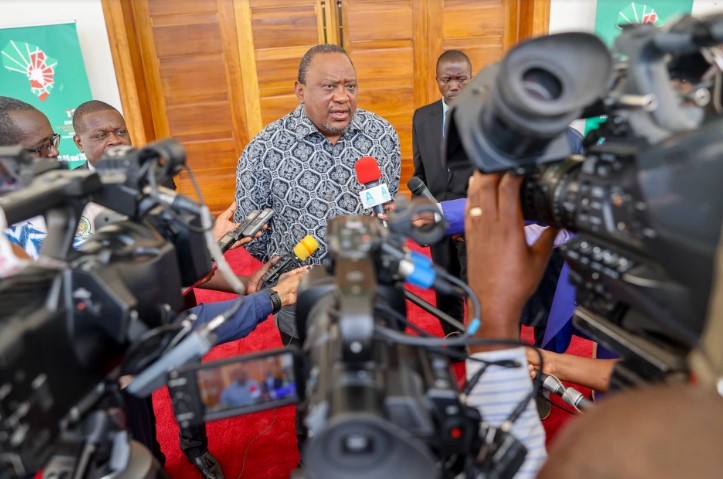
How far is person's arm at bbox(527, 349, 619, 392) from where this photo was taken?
109cm

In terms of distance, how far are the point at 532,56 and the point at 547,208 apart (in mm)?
206

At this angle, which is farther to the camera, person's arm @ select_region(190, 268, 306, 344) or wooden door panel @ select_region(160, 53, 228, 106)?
wooden door panel @ select_region(160, 53, 228, 106)

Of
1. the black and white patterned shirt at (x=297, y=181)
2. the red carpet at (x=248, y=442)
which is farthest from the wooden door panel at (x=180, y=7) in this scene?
the red carpet at (x=248, y=442)

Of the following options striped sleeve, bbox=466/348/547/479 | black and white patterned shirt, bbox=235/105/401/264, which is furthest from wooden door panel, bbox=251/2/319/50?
striped sleeve, bbox=466/348/547/479

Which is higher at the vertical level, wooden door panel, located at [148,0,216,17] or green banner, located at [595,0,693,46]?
wooden door panel, located at [148,0,216,17]

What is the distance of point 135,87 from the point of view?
140 inches

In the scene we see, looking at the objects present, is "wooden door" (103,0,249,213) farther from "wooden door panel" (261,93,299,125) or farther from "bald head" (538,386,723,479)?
"bald head" (538,386,723,479)

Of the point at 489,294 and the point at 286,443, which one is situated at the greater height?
the point at 489,294

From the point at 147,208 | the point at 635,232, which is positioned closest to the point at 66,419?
the point at 147,208

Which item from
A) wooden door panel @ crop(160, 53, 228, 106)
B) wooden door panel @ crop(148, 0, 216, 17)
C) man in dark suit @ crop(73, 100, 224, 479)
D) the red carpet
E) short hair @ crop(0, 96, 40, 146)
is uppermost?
wooden door panel @ crop(148, 0, 216, 17)

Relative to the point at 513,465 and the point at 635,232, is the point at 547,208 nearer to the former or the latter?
the point at 635,232

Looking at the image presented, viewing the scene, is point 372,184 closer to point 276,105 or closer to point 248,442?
point 248,442

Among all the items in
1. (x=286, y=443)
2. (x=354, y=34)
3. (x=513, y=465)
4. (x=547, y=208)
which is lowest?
(x=286, y=443)

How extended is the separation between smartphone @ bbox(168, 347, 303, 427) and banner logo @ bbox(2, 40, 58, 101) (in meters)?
3.54
